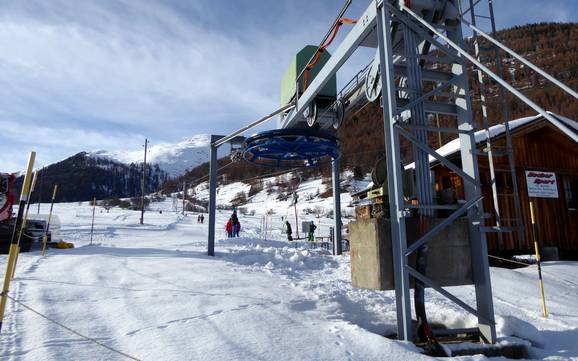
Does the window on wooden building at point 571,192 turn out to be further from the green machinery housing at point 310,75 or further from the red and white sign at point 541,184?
the green machinery housing at point 310,75

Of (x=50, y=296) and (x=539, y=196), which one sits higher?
(x=539, y=196)

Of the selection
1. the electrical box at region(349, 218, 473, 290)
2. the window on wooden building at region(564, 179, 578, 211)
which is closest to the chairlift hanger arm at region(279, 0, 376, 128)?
the electrical box at region(349, 218, 473, 290)

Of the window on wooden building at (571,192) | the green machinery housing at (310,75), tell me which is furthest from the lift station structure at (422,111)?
the window on wooden building at (571,192)

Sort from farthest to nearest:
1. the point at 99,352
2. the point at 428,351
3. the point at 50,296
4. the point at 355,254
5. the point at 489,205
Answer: the point at 489,205
the point at 50,296
the point at 355,254
the point at 428,351
the point at 99,352

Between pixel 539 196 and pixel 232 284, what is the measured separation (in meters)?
13.6

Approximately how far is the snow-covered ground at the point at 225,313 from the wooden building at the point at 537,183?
494 centimetres

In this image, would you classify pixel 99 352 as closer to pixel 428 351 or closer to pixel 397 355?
pixel 397 355

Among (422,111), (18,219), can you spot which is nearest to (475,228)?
(422,111)

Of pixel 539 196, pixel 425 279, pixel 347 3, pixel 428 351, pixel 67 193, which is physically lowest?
pixel 428 351

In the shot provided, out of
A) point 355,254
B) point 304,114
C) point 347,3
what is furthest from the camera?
point 304,114

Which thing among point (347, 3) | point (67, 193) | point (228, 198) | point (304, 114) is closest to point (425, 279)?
point (347, 3)

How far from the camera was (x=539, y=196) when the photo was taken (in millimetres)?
14742

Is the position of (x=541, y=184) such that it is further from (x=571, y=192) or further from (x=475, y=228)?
(x=475, y=228)

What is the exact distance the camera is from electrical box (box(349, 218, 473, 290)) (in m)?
4.81
